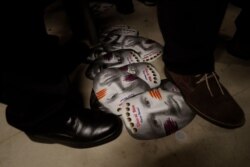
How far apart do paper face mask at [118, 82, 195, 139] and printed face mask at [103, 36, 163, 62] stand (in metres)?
0.23

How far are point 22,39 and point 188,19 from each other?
381 millimetres

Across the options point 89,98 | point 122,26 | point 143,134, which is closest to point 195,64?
point 143,134

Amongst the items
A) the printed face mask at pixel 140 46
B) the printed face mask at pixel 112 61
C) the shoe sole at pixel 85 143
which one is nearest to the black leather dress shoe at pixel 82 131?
the shoe sole at pixel 85 143

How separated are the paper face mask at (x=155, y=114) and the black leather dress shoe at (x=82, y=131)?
0.18 ft

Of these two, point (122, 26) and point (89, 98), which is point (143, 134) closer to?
point (89, 98)

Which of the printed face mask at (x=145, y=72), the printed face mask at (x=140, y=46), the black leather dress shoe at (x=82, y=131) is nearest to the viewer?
the black leather dress shoe at (x=82, y=131)

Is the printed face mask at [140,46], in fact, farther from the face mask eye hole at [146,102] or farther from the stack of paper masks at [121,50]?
the face mask eye hole at [146,102]

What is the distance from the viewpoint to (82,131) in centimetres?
63

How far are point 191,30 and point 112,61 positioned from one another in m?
0.39

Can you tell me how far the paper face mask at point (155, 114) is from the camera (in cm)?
65

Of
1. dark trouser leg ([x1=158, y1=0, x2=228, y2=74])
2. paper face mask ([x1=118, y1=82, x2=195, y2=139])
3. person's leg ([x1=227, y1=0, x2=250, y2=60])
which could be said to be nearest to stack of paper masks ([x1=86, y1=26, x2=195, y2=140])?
paper face mask ([x1=118, y1=82, x2=195, y2=139])

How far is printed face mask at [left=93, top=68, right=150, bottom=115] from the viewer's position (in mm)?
718

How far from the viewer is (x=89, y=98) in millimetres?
792

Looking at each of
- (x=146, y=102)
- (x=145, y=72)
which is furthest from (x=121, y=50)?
(x=146, y=102)
